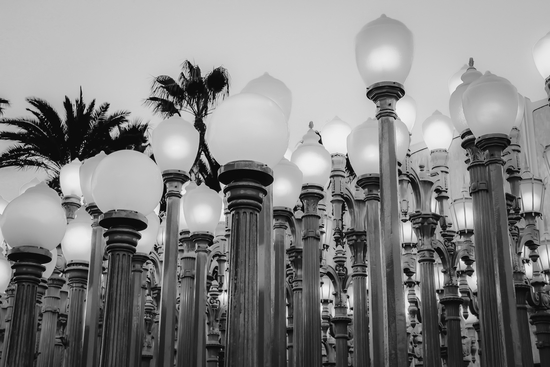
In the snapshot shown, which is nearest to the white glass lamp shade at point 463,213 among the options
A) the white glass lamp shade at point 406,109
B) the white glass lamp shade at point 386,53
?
the white glass lamp shade at point 406,109

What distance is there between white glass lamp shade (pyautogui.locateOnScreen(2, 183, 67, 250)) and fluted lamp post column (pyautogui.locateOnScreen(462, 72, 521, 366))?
3.47 m

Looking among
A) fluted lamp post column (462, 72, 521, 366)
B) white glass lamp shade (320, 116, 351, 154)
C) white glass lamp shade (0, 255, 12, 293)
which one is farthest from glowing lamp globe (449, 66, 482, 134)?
white glass lamp shade (0, 255, 12, 293)

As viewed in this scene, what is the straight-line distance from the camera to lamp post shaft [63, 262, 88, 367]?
7082mm

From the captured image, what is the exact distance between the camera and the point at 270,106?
440 cm

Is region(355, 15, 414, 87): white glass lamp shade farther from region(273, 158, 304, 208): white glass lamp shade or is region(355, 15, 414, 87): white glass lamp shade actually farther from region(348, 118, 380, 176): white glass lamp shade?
region(273, 158, 304, 208): white glass lamp shade

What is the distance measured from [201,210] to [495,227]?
3.21 metres

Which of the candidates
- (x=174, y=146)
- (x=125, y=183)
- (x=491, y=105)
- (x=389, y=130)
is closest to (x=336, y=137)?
(x=174, y=146)

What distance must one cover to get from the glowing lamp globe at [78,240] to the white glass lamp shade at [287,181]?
77.0 inches

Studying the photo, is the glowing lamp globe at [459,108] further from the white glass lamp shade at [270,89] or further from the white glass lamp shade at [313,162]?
the white glass lamp shade at [270,89]

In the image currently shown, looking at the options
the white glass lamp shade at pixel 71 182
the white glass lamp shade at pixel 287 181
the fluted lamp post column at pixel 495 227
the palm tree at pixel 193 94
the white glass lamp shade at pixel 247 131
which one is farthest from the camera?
the palm tree at pixel 193 94

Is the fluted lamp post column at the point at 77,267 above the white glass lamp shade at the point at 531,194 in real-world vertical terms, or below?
below

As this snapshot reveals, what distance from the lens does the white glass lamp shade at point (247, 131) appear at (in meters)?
4.30

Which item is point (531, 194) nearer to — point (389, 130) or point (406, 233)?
point (406, 233)

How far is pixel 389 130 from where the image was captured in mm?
5574
